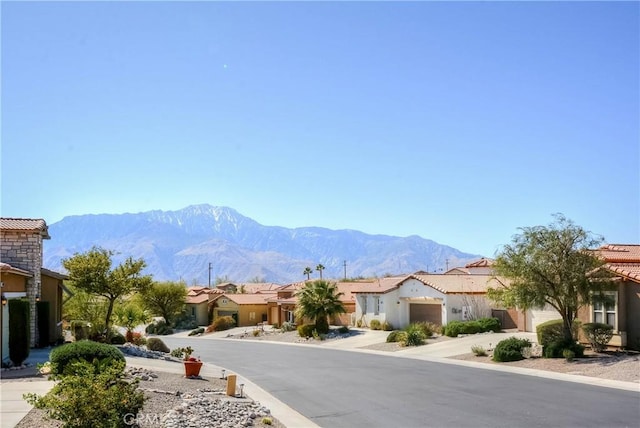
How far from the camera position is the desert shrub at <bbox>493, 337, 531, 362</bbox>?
A: 3444 cm

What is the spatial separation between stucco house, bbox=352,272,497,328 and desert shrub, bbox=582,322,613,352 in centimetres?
1496

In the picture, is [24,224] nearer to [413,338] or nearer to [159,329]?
[413,338]

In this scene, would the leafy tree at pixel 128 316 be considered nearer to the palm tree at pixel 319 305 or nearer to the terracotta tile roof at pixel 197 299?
the palm tree at pixel 319 305

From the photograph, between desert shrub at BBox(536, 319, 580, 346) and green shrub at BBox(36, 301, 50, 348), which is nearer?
green shrub at BBox(36, 301, 50, 348)

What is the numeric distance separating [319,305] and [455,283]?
11.5 metres

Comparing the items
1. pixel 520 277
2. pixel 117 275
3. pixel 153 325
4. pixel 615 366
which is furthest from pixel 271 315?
pixel 615 366

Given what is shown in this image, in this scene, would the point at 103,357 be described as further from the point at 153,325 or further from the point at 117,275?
the point at 153,325

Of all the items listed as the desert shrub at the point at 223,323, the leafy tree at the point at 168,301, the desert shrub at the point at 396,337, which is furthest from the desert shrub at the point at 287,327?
the leafy tree at the point at 168,301

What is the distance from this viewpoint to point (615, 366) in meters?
29.3

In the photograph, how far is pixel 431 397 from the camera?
23.4 m

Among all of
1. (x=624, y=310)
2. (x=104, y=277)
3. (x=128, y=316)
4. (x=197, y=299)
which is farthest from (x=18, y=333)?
(x=197, y=299)

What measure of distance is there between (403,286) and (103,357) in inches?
1524

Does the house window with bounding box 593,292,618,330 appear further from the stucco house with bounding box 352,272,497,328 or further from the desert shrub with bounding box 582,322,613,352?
the stucco house with bounding box 352,272,497,328

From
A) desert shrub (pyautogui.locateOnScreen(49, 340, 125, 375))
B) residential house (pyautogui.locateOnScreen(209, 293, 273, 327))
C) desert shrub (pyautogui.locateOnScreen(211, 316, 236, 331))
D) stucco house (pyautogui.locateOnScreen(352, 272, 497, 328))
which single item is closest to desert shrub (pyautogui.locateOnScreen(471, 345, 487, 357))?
stucco house (pyautogui.locateOnScreen(352, 272, 497, 328))
